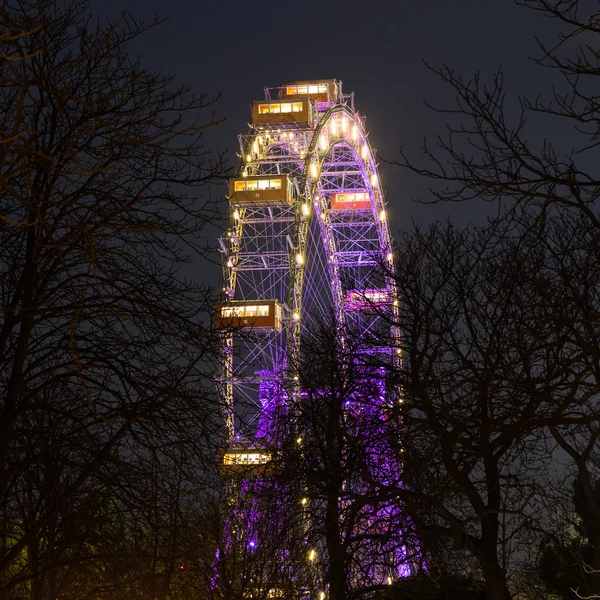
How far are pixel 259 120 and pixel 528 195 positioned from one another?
111 ft

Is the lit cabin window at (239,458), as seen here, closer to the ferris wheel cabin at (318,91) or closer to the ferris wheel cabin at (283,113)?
the ferris wheel cabin at (283,113)

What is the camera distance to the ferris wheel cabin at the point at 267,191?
34.1 metres

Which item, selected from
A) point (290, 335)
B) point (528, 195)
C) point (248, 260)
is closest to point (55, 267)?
point (528, 195)

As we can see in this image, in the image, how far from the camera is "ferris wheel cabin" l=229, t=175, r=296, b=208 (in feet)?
112

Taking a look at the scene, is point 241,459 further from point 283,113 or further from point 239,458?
point 283,113

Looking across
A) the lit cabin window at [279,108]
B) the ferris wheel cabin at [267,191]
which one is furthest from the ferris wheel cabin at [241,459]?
the lit cabin window at [279,108]

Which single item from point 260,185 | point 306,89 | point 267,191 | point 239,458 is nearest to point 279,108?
point 306,89

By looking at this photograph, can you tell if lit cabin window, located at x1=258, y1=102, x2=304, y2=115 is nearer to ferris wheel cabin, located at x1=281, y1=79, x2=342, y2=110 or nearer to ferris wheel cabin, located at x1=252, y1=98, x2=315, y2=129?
ferris wheel cabin, located at x1=252, y1=98, x2=315, y2=129

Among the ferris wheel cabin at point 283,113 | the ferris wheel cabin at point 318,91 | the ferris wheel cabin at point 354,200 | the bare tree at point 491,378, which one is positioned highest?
the ferris wheel cabin at point 318,91

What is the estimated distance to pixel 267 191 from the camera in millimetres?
34219

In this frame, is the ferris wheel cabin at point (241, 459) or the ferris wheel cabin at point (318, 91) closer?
the ferris wheel cabin at point (241, 459)

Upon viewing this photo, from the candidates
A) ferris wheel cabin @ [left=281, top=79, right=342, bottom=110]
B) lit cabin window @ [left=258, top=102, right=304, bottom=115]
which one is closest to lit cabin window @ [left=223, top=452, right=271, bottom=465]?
lit cabin window @ [left=258, top=102, right=304, bottom=115]

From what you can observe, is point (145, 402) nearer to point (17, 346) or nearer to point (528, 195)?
point (17, 346)

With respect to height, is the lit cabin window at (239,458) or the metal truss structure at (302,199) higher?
the metal truss structure at (302,199)
